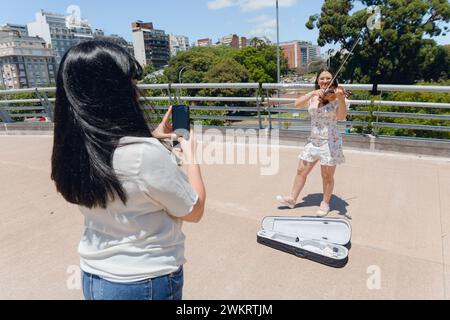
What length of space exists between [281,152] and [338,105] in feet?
8.57

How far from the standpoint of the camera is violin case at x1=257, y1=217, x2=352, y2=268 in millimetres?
2829

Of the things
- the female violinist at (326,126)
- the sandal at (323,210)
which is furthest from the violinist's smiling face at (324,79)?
the sandal at (323,210)

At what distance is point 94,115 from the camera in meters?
1.23

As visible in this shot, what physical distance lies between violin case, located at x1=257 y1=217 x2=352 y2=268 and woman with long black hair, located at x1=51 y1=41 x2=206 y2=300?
1.75 m

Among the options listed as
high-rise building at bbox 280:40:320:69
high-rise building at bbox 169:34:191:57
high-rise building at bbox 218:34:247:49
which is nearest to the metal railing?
high-rise building at bbox 218:34:247:49

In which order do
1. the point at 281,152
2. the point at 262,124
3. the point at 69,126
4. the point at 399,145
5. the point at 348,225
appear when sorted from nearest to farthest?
the point at 69,126 → the point at 348,225 → the point at 399,145 → the point at 281,152 → the point at 262,124

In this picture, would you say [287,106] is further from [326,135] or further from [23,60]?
[23,60]

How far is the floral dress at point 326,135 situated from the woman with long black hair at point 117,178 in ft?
8.37

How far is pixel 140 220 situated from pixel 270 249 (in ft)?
6.53

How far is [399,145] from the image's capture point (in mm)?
5602

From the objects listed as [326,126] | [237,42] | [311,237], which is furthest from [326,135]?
[237,42]
